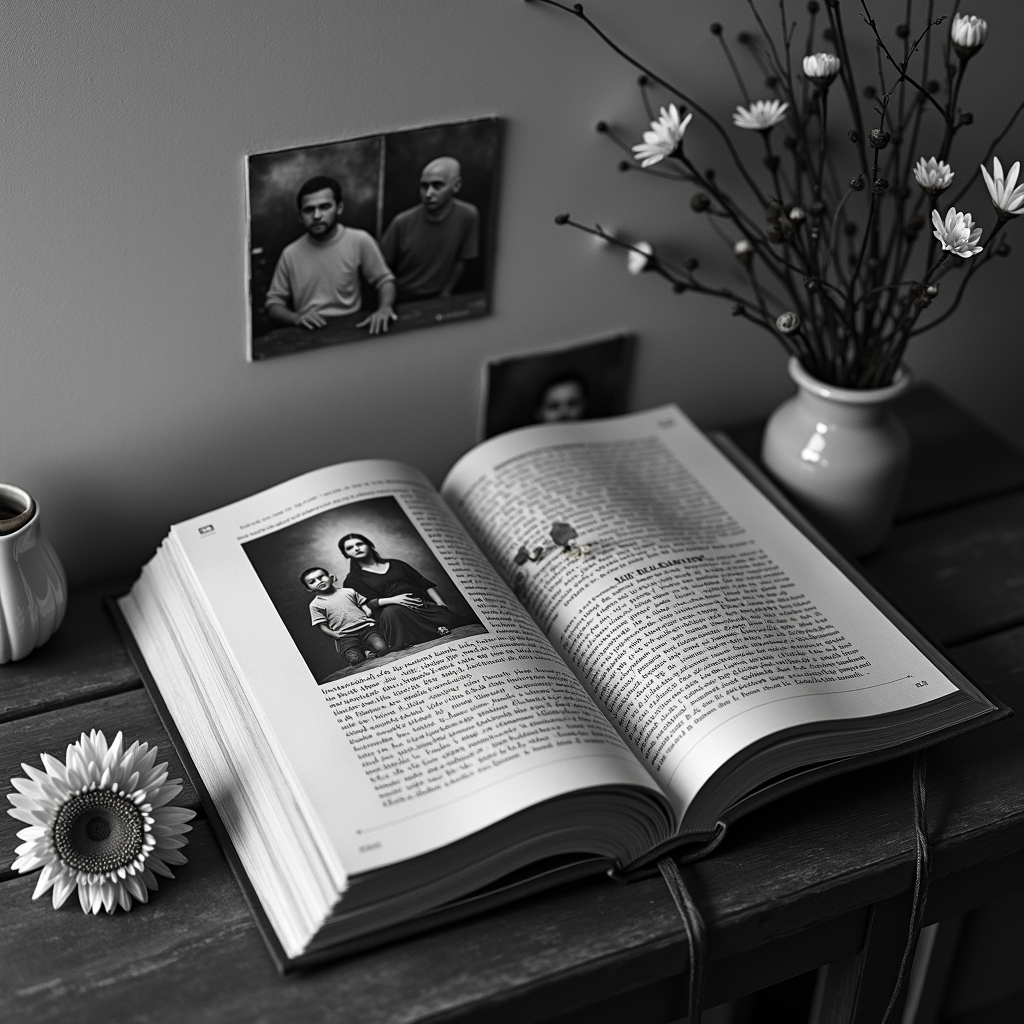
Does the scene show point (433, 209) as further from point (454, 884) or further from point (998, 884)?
point (998, 884)

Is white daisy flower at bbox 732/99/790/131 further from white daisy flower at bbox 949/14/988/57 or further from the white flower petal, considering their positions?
the white flower petal

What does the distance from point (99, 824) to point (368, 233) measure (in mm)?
481

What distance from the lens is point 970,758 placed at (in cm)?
89

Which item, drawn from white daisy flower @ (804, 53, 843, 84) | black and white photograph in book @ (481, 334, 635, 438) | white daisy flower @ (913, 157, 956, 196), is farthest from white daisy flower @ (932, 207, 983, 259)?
black and white photograph in book @ (481, 334, 635, 438)

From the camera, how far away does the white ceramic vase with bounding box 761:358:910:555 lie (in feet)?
3.41

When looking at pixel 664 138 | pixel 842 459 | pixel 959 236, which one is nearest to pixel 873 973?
pixel 842 459

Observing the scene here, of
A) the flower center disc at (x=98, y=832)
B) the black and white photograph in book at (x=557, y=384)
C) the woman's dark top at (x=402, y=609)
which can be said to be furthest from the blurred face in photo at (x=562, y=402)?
the flower center disc at (x=98, y=832)

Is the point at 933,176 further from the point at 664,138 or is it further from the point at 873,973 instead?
the point at 873,973

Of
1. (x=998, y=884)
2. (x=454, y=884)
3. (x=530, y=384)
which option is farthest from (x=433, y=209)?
(x=998, y=884)

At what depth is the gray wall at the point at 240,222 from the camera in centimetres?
84

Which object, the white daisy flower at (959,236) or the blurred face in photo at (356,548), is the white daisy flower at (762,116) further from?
the blurred face in photo at (356,548)

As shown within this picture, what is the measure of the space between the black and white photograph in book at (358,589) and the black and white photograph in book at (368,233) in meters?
0.18

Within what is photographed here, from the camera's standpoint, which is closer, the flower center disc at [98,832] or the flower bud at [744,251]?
the flower center disc at [98,832]

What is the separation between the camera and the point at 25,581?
2.88 feet
